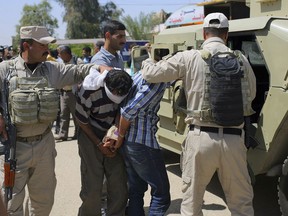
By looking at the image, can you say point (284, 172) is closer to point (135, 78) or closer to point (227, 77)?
point (227, 77)

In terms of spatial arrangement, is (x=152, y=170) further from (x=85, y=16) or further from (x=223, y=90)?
(x=85, y=16)

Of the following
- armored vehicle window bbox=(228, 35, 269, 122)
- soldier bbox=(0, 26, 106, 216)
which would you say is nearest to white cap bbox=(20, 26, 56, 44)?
soldier bbox=(0, 26, 106, 216)

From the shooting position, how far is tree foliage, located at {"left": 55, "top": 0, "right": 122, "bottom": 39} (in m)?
51.2

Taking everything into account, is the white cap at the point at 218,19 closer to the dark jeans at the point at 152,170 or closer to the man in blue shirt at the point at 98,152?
the man in blue shirt at the point at 98,152

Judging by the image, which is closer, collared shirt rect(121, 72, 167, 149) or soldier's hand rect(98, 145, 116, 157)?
collared shirt rect(121, 72, 167, 149)

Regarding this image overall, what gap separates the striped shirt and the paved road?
133 centimetres

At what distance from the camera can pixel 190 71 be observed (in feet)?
9.91

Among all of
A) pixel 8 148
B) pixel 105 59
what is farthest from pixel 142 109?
pixel 8 148

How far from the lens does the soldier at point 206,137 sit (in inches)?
117

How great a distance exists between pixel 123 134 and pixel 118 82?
0.42 metres

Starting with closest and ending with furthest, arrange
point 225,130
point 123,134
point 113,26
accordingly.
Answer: point 225,130 < point 123,134 < point 113,26

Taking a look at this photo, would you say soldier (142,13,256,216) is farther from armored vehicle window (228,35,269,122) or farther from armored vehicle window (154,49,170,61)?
armored vehicle window (154,49,170,61)

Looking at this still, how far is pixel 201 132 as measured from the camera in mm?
3021

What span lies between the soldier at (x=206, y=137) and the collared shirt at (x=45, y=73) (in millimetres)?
572
